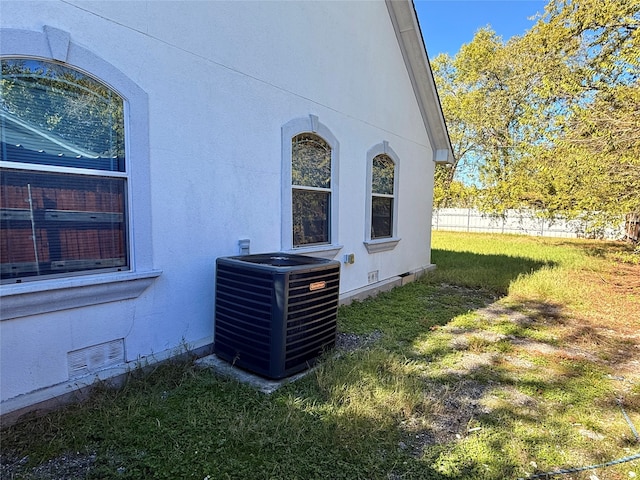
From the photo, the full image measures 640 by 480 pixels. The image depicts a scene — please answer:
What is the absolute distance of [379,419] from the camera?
8.13ft

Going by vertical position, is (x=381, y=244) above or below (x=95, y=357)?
above

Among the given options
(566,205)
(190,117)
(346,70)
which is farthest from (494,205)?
(190,117)

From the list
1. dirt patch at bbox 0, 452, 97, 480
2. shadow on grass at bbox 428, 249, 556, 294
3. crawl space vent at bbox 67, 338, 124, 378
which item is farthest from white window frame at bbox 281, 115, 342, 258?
shadow on grass at bbox 428, 249, 556, 294

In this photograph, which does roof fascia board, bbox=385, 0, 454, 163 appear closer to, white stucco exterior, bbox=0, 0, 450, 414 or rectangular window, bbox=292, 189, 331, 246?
white stucco exterior, bbox=0, 0, 450, 414

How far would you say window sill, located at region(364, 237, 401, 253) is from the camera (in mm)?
6030

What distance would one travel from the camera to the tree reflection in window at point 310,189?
4629mm

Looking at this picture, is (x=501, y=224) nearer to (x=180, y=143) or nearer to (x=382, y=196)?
(x=382, y=196)

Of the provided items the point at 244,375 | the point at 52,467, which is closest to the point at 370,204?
the point at 244,375

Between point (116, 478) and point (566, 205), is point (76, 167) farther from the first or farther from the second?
point (566, 205)

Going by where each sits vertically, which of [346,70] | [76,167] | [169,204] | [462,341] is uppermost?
[346,70]

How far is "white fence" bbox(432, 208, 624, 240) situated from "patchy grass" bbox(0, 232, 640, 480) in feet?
49.5

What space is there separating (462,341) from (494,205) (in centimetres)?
905

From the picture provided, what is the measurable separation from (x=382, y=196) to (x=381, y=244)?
931mm

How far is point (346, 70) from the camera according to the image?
5332 millimetres
